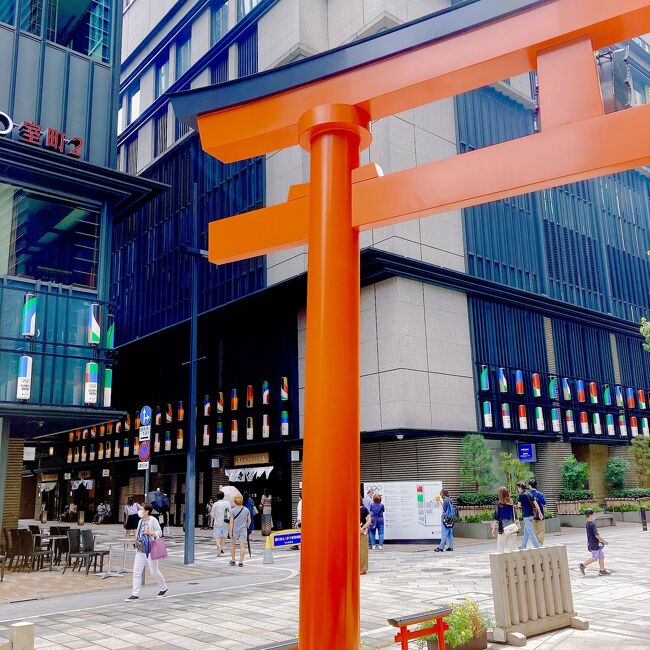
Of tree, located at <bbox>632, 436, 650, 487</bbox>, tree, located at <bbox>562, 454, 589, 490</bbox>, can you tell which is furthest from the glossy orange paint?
tree, located at <bbox>632, 436, 650, 487</bbox>

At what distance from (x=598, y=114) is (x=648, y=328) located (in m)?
14.9

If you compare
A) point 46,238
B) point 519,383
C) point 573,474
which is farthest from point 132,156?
point 573,474

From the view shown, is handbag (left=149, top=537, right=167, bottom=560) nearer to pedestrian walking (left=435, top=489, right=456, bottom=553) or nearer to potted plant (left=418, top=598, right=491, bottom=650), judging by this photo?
potted plant (left=418, top=598, right=491, bottom=650)

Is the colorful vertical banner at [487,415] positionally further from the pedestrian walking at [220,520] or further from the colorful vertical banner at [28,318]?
the colorful vertical banner at [28,318]

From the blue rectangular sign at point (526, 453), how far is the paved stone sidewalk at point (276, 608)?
1305 centimetres

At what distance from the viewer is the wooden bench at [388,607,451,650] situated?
6.24 meters

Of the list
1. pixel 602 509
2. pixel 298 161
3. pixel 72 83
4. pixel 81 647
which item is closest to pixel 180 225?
pixel 298 161

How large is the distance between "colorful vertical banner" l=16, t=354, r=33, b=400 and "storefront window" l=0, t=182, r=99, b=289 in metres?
2.32

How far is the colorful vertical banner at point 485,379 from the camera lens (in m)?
28.5

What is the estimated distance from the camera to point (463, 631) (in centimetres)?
734

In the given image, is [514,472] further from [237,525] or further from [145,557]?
[145,557]

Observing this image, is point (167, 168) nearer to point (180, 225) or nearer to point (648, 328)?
point (180, 225)

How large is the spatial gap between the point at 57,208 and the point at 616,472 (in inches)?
1137

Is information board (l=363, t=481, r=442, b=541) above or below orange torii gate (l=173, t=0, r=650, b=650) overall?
below
